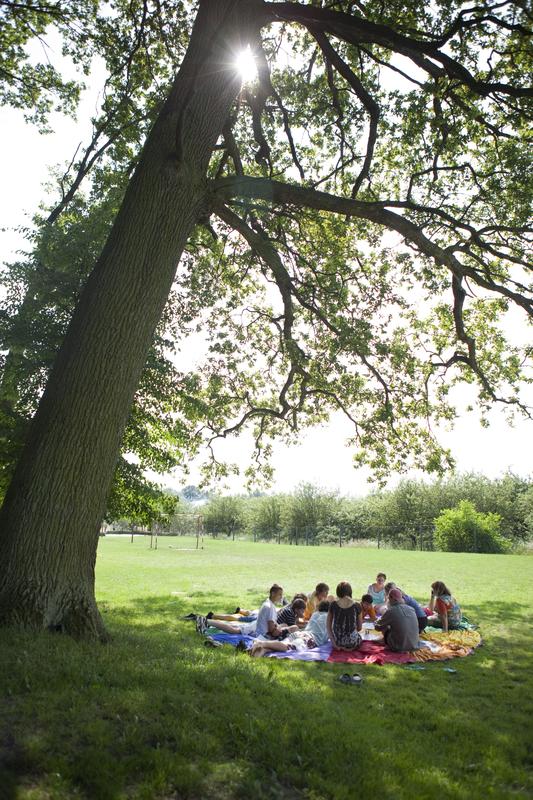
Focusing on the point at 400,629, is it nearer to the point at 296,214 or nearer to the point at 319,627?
the point at 319,627

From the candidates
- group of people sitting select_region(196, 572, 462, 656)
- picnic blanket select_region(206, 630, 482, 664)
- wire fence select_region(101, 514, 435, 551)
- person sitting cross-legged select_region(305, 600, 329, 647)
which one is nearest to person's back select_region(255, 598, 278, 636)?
group of people sitting select_region(196, 572, 462, 656)

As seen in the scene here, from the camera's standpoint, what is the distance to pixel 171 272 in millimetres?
6621

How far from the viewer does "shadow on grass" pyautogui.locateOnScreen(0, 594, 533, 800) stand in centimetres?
332

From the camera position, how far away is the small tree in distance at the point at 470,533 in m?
46.9

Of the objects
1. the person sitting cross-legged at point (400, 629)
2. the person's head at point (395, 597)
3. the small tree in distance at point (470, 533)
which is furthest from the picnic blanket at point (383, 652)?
the small tree in distance at point (470, 533)

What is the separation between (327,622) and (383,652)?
1.02m

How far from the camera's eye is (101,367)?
589 cm

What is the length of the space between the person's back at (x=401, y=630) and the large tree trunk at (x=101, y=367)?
17.3ft

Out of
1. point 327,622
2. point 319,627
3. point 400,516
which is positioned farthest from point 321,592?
point 400,516

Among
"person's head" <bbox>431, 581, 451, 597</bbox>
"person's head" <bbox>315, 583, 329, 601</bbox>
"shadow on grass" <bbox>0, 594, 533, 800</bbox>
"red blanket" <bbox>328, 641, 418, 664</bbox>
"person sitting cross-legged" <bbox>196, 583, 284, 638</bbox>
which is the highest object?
"person's head" <bbox>431, 581, 451, 597</bbox>

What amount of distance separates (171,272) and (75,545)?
3.37 m

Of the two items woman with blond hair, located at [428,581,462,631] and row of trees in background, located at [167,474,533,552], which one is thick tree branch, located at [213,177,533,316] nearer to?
woman with blond hair, located at [428,581,462,631]

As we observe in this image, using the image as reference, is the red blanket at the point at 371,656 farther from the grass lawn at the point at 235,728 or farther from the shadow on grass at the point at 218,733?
the shadow on grass at the point at 218,733

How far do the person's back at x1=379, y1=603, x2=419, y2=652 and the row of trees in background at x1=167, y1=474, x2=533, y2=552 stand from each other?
40.5m
